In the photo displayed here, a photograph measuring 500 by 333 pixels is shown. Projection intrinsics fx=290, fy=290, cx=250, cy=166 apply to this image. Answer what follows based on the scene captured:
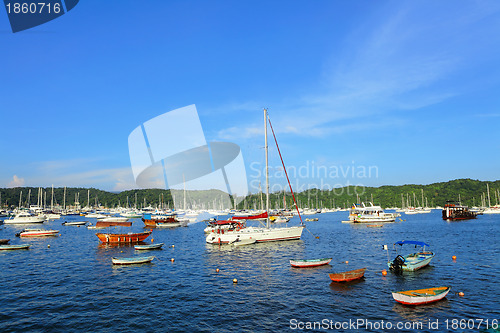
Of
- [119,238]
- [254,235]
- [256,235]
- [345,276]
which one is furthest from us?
[119,238]

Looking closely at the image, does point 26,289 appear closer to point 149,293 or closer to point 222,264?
point 149,293

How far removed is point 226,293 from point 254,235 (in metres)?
27.2

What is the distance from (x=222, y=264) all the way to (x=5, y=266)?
29.3 metres

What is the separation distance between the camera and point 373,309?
21.7m

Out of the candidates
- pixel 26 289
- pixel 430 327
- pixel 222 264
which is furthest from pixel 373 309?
pixel 26 289

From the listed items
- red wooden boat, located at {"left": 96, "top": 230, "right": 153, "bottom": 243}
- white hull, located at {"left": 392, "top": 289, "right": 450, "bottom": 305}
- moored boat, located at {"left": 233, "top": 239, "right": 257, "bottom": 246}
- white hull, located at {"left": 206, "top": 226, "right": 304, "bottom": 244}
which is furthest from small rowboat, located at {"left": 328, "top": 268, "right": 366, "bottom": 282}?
red wooden boat, located at {"left": 96, "top": 230, "right": 153, "bottom": 243}

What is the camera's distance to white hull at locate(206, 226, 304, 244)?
Result: 176 feet

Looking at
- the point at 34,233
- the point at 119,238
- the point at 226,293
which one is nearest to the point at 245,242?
the point at 119,238

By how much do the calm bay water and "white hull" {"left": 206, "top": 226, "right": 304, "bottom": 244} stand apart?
8.52 meters

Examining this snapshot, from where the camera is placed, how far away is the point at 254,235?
53562 millimetres

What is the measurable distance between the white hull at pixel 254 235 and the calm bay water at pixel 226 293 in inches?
335

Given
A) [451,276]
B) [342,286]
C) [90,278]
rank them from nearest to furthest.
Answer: [342,286] < [451,276] < [90,278]

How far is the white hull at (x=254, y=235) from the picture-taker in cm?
5362

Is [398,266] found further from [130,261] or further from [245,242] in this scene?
[130,261]
